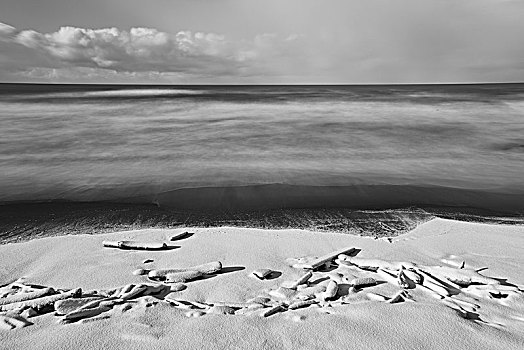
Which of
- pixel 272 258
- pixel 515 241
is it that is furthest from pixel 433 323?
pixel 515 241

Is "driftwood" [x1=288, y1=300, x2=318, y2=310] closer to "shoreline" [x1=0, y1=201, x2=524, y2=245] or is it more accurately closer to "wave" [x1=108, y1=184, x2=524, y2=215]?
"shoreline" [x1=0, y1=201, x2=524, y2=245]

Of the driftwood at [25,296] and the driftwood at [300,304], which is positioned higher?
the driftwood at [25,296]

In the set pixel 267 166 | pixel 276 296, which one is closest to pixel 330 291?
pixel 276 296

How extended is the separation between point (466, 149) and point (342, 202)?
8.37 meters

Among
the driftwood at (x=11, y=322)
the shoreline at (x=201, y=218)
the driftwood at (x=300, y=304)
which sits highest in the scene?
the driftwood at (x=11, y=322)

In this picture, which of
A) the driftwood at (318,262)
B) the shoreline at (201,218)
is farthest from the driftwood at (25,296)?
the driftwood at (318,262)

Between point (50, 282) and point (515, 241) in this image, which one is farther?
point (515, 241)

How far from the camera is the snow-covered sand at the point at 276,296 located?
8.27 ft

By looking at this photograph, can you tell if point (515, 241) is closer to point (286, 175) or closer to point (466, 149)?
point (286, 175)

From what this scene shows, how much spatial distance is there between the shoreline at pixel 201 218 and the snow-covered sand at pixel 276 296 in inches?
24.5

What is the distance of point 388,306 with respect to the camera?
116 inches

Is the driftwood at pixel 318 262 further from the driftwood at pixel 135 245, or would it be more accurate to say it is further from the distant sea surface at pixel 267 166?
the distant sea surface at pixel 267 166

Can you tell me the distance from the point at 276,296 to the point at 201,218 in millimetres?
2949

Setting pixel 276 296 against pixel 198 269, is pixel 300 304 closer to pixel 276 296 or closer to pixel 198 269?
pixel 276 296
